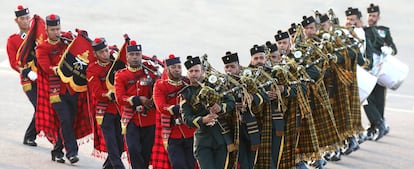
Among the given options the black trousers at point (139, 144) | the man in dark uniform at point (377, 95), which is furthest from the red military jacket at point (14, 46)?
the man in dark uniform at point (377, 95)

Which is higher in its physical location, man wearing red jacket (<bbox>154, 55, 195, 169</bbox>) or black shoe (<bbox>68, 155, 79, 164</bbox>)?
man wearing red jacket (<bbox>154, 55, 195, 169</bbox>)

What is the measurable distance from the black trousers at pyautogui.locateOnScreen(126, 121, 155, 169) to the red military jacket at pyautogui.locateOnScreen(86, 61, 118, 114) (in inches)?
23.5

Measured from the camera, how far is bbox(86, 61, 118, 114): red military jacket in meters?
14.3

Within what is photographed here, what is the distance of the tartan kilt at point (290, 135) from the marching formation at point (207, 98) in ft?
0.03

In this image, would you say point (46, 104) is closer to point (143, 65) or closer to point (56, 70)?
point (56, 70)

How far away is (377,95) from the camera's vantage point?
17656mm

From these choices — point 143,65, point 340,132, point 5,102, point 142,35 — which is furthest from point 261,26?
point 143,65

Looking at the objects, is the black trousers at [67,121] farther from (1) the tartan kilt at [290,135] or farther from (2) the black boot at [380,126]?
(2) the black boot at [380,126]

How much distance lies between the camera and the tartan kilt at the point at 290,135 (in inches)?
544

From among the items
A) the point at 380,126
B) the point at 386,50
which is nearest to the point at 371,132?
the point at 380,126

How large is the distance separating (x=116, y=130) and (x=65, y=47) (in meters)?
1.50

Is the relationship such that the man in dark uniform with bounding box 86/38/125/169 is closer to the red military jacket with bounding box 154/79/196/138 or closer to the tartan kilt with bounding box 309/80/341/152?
the red military jacket with bounding box 154/79/196/138

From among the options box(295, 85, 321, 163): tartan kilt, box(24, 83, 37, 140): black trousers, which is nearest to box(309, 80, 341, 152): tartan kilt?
box(295, 85, 321, 163): tartan kilt

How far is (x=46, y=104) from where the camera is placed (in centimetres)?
1558
